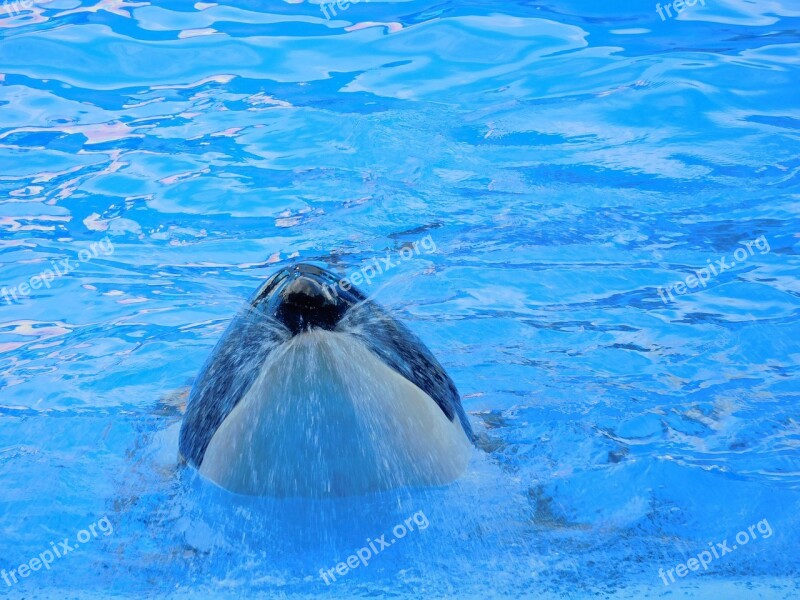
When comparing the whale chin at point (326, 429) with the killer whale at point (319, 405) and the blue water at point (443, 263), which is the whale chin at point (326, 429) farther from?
the blue water at point (443, 263)

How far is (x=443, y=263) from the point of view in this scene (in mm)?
7137

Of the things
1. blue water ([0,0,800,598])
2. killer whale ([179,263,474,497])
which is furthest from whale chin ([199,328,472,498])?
blue water ([0,0,800,598])

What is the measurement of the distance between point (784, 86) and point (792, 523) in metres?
7.27

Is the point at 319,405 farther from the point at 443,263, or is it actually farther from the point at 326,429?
the point at 443,263

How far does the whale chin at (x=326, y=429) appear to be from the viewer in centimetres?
310

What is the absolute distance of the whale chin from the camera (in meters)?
3.10

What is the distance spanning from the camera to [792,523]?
11.9 feet

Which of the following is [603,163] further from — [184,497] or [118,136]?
[184,497]

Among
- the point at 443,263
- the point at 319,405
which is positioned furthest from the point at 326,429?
the point at 443,263

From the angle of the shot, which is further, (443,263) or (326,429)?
(443,263)

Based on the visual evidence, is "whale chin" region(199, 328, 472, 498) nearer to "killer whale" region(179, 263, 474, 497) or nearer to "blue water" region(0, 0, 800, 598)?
"killer whale" region(179, 263, 474, 497)

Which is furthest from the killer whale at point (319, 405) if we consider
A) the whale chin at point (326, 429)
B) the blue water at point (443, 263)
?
the blue water at point (443, 263)

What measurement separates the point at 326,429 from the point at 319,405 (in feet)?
0.30

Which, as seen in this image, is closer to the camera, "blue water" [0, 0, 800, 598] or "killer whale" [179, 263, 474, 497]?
"killer whale" [179, 263, 474, 497]
